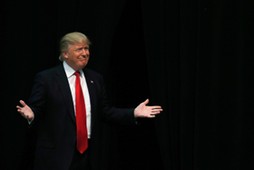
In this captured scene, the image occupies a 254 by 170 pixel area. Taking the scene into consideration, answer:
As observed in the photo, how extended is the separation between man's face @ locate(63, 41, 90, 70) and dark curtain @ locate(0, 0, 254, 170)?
1.66 ft

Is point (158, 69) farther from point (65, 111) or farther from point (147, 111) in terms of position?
point (65, 111)

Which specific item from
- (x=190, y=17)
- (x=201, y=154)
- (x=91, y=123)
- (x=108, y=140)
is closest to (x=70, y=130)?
(x=91, y=123)

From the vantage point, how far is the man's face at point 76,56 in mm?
3043

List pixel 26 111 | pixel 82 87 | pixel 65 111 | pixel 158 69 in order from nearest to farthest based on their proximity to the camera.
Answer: pixel 26 111, pixel 65 111, pixel 82 87, pixel 158 69

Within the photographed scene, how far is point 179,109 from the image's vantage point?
3.27 meters

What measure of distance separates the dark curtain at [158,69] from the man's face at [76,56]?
507 millimetres

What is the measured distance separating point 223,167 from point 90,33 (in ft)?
4.68

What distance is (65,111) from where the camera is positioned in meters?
2.95

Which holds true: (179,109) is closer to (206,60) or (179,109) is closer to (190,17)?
(206,60)

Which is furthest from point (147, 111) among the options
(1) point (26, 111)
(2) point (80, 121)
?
(1) point (26, 111)

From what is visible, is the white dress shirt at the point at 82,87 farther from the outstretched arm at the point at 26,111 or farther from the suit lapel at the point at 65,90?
the outstretched arm at the point at 26,111

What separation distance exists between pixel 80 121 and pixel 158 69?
2.33 feet

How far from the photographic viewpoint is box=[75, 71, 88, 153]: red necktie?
2959mm

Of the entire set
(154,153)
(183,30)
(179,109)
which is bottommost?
(154,153)
